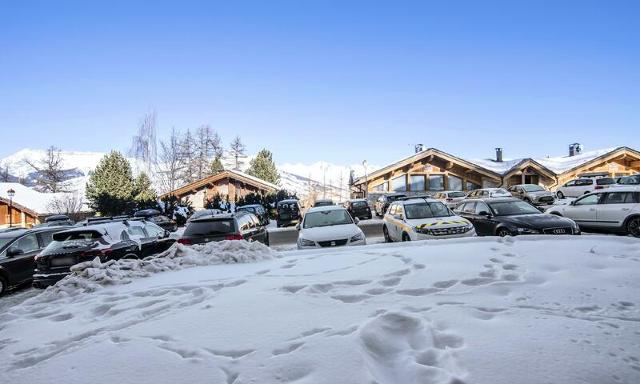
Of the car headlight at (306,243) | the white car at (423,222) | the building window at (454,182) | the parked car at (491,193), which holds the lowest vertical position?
the car headlight at (306,243)

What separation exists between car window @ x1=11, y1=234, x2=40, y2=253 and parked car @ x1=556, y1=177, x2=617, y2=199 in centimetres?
3038

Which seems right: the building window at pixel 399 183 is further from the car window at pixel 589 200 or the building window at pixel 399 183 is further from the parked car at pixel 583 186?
the car window at pixel 589 200

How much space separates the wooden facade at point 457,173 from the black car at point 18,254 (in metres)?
28.9

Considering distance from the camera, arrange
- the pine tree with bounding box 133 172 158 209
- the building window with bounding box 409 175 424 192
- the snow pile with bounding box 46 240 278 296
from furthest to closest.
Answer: the building window with bounding box 409 175 424 192, the pine tree with bounding box 133 172 158 209, the snow pile with bounding box 46 240 278 296

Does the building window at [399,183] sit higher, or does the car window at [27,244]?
the building window at [399,183]

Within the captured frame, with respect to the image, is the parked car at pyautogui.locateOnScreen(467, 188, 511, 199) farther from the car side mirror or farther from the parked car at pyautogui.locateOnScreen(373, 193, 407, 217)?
the car side mirror

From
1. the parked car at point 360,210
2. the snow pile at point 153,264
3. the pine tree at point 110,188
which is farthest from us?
the pine tree at point 110,188

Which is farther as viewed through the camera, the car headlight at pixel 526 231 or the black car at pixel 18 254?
the car headlight at pixel 526 231

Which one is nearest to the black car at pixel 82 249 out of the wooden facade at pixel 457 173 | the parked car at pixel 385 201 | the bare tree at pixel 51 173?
the parked car at pixel 385 201

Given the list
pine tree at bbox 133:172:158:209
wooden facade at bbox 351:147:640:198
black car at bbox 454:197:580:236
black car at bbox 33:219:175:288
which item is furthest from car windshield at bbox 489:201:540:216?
pine tree at bbox 133:172:158:209

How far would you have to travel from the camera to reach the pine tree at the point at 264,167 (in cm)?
5666

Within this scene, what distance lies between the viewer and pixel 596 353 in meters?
2.30

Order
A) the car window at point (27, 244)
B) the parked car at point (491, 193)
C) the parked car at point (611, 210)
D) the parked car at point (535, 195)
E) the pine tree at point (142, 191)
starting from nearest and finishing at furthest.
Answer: the car window at point (27, 244), the parked car at point (611, 210), the parked car at point (535, 195), the parked car at point (491, 193), the pine tree at point (142, 191)

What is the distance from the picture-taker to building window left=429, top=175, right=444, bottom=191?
37.3 m
